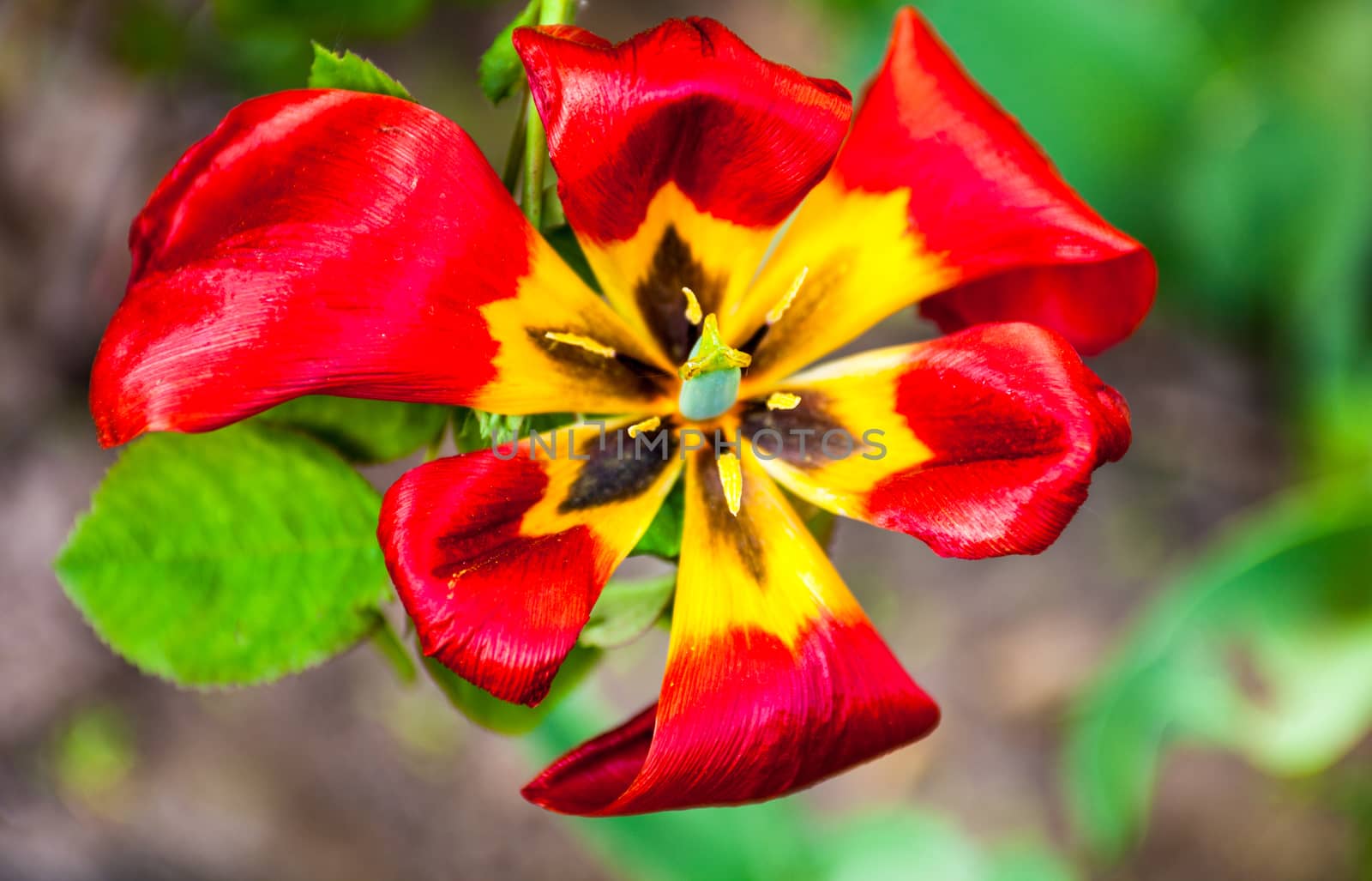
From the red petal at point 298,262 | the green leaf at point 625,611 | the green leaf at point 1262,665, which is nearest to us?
the red petal at point 298,262

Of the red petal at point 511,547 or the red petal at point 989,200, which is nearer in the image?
the red petal at point 511,547

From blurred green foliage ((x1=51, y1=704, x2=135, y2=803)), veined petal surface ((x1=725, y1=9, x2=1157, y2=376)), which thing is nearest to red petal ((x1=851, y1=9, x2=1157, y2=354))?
veined petal surface ((x1=725, y1=9, x2=1157, y2=376))

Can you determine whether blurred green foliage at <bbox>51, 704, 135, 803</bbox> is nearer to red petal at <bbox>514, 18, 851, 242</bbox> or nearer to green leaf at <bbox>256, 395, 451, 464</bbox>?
green leaf at <bbox>256, 395, 451, 464</bbox>

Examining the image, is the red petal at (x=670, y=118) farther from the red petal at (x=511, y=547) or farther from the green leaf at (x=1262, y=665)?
the green leaf at (x=1262, y=665)

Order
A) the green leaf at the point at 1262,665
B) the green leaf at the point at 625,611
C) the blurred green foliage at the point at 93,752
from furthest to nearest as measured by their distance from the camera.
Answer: the blurred green foliage at the point at 93,752 < the green leaf at the point at 1262,665 < the green leaf at the point at 625,611

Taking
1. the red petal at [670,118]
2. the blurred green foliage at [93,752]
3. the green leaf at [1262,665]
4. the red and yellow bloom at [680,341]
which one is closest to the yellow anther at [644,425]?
the red and yellow bloom at [680,341]

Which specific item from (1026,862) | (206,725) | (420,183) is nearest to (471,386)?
(420,183)
